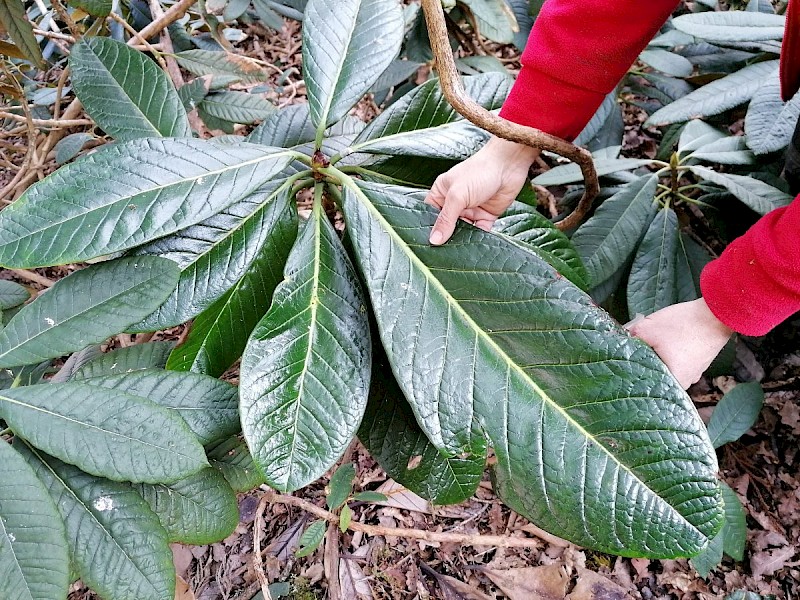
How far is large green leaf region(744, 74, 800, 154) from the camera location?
1313mm

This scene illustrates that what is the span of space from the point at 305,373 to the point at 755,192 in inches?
46.0

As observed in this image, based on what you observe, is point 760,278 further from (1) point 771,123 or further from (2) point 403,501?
(2) point 403,501

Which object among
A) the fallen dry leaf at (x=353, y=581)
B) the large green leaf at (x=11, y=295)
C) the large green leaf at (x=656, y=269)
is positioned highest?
the large green leaf at (x=11, y=295)

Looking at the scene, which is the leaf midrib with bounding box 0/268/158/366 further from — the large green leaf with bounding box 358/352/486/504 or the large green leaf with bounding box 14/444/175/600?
the large green leaf with bounding box 358/352/486/504

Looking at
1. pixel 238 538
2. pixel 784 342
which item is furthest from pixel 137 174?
pixel 784 342

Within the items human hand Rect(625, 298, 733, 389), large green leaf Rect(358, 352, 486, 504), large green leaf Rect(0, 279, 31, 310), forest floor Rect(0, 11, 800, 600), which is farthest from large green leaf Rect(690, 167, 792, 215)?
large green leaf Rect(0, 279, 31, 310)

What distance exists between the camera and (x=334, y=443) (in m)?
0.67

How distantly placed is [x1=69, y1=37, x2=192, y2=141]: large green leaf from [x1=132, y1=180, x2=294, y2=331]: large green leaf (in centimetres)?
25

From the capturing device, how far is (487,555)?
1460 millimetres

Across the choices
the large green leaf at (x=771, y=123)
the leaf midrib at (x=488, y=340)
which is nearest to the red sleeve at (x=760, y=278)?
the leaf midrib at (x=488, y=340)

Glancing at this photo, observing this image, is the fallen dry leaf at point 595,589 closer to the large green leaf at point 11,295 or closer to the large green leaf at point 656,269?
the large green leaf at point 656,269

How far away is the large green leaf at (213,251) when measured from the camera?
2.52 ft

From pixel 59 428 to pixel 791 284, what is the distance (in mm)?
958

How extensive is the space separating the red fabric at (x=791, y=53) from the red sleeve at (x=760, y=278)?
11.8 inches
